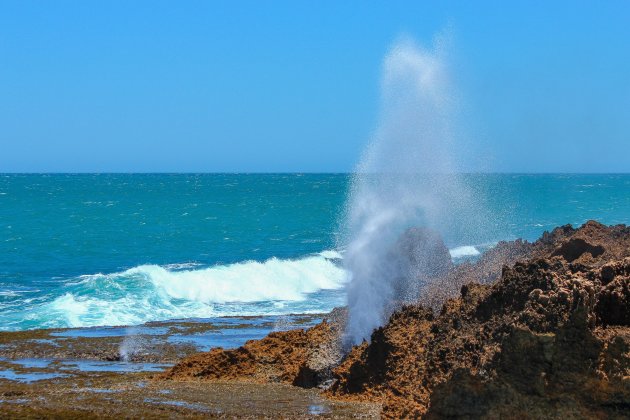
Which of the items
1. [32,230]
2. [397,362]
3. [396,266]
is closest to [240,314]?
[396,266]

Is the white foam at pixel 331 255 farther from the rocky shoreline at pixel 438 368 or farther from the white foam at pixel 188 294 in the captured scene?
the rocky shoreline at pixel 438 368

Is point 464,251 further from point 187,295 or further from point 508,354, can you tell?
point 508,354

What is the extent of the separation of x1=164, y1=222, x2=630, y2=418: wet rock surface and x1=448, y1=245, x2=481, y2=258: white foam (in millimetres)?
29808

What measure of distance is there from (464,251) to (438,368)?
35.6 meters

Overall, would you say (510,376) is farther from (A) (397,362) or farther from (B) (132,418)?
(B) (132,418)

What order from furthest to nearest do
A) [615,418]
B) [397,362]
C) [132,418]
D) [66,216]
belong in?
[66,216], [397,362], [132,418], [615,418]

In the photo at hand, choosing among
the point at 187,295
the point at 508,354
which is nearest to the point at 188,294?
the point at 187,295

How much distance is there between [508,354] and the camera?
29.9ft

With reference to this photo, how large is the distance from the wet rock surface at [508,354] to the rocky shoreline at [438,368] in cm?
1

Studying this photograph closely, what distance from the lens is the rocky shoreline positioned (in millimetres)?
8820

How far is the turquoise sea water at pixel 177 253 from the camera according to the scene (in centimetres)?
2919

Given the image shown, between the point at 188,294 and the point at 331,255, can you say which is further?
the point at 331,255

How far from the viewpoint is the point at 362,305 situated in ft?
51.6

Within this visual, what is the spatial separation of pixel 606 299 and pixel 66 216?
72601 mm
